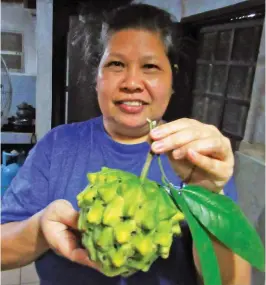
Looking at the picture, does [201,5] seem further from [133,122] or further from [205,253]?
[205,253]

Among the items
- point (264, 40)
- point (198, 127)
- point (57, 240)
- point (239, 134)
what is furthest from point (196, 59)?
point (57, 240)

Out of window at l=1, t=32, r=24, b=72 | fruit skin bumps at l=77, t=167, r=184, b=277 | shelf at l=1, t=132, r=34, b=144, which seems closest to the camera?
fruit skin bumps at l=77, t=167, r=184, b=277

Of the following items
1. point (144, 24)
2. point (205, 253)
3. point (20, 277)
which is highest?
point (144, 24)

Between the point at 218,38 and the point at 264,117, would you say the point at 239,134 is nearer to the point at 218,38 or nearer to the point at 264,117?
the point at 264,117

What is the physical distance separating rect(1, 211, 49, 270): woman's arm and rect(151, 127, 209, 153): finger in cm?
28

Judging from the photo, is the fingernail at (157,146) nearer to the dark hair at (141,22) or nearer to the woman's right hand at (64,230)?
the woman's right hand at (64,230)

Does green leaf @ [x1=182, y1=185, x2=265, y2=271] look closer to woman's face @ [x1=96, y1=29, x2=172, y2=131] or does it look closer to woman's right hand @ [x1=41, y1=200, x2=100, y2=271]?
woman's right hand @ [x1=41, y1=200, x2=100, y2=271]

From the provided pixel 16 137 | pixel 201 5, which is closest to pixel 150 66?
pixel 201 5

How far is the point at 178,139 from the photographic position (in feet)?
1.44

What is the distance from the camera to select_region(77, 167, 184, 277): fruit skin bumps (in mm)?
388

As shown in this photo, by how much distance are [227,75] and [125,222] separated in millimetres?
1085

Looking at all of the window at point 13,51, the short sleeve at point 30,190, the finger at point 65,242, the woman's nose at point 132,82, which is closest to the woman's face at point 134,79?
the woman's nose at point 132,82

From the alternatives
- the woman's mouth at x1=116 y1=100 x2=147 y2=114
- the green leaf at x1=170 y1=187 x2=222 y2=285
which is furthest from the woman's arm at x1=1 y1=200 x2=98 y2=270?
the woman's mouth at x1=116 y1=100 x2=147 y2=114

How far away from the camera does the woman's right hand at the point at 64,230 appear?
1.57 ft
